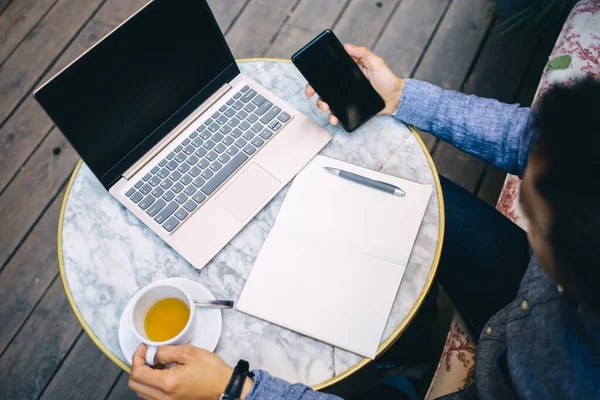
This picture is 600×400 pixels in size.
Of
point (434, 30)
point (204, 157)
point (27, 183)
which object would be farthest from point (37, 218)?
point (434, 30)

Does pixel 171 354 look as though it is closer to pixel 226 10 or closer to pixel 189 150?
pixel 189 150

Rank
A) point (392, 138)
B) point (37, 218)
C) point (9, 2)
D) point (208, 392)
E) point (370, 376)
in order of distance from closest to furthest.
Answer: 1. point (208, 392)
2. point (392, 138)
3. point (370, 376)
4. point (37, 218)
5. point (9, 2)

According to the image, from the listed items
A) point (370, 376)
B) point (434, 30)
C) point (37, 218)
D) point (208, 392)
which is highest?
point (208, 392)

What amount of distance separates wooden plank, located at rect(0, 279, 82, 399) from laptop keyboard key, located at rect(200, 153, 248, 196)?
33.3 inches

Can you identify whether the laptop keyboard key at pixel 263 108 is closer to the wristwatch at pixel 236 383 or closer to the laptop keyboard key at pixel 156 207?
the laptop keyboard key at pixel 156 207

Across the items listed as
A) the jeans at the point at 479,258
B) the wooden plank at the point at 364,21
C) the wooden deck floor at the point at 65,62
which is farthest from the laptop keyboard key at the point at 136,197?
the wooden plank at the point at 364,21

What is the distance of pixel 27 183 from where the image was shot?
1.64m

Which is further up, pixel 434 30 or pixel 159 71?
pixel 159 71

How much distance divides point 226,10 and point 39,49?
29.1 inches

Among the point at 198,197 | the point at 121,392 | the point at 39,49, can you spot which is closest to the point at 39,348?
the point at 121,392

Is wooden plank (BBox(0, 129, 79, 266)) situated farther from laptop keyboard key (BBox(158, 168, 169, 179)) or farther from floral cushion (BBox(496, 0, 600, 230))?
floral cushion (BBox(496, 0, 600, 230))

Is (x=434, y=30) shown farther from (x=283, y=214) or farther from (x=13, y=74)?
(x=13, y=74)

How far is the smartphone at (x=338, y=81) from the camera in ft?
2.84

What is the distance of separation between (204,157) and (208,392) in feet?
1.41
